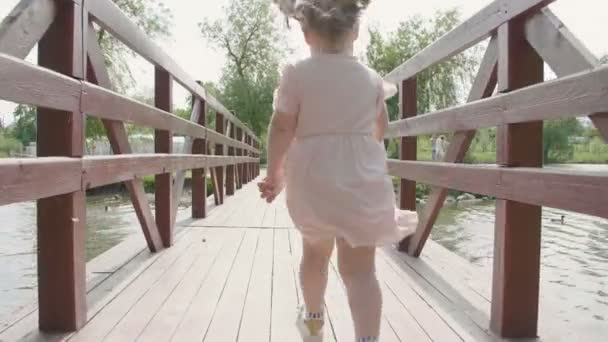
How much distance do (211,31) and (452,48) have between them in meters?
30.7

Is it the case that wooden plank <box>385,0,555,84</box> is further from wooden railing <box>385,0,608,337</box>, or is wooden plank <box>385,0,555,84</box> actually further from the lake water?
the lake water

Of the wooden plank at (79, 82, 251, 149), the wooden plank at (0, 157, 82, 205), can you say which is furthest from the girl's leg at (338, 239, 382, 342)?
the wooden plank at (79, 82, 251, 149)

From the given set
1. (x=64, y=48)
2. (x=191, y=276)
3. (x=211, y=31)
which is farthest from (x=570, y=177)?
(x=211, y=31)

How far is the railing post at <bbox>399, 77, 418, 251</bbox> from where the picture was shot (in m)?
3.63

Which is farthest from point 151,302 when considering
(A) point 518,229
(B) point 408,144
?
(B) point 408,144

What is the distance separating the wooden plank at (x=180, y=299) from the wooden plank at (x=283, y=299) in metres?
0.34

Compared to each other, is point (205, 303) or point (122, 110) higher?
point (122, 110)

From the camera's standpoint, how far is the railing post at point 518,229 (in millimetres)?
1873

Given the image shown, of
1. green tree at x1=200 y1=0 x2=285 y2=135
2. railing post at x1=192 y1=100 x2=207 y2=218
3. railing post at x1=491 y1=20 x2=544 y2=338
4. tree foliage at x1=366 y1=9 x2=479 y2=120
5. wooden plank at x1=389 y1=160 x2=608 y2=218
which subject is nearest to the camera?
wooden plank at x1=389 y1=160 x2=608 y2=218

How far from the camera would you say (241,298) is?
2359mm

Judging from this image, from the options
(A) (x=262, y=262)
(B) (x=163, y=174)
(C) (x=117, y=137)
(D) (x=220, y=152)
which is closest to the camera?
(C) (x=117, y=137)

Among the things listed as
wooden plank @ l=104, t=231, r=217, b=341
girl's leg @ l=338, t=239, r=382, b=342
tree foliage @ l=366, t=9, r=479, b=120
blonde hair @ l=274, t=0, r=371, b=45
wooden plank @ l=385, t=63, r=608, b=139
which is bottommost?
wooden plank @ l=104, t=231, r=217, b=341

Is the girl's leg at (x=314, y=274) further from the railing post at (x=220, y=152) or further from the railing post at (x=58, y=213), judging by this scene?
the railing post at (x=220, y=152)

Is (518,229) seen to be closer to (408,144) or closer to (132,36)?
(408,144)
